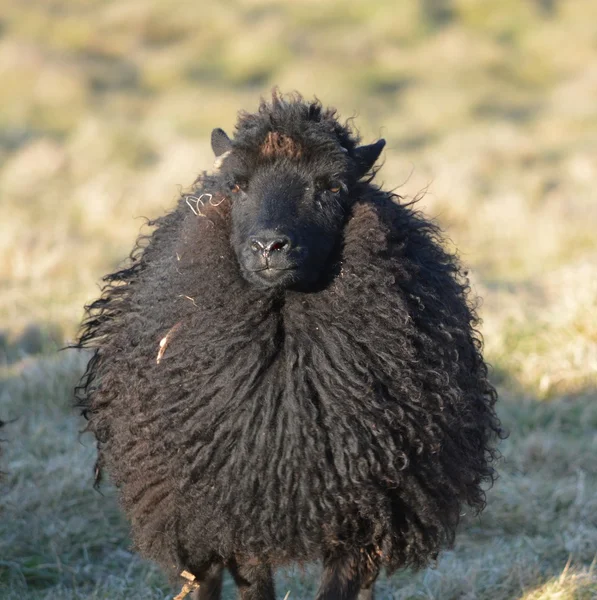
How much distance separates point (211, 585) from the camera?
16.7 ft

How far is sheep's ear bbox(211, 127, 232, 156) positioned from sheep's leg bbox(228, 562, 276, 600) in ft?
6.38

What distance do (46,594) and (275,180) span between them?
2.56 meters

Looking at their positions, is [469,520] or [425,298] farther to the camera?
[469,520]

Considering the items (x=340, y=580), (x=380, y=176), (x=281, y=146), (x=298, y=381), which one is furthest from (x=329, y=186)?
(x=380, y=176)

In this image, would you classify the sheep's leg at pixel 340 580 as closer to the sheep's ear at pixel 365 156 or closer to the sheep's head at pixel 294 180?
the sheep's head at pixel 294 180

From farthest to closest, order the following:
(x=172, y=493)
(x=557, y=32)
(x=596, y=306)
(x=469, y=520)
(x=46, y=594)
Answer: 1. (x=557, y=32)
2. (x=596, y=306)
3. (x=469, y=520)
4. (x=46, y=594)
5. (x=172, y=493)

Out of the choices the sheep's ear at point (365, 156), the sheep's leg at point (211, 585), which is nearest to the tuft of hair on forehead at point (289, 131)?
the sheep's ear at point (365, 156)

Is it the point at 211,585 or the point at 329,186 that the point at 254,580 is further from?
the point at 329,186

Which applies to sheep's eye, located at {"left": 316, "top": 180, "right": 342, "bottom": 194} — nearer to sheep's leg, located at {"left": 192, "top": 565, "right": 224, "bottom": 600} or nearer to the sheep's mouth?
the sheep's mouth

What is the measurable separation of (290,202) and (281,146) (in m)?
0.27

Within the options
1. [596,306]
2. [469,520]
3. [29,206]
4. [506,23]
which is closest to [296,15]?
[506,23]

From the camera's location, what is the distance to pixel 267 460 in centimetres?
444

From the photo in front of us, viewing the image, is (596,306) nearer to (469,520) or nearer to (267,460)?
(469,520)

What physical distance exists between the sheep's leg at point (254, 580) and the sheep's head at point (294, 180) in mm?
1335
